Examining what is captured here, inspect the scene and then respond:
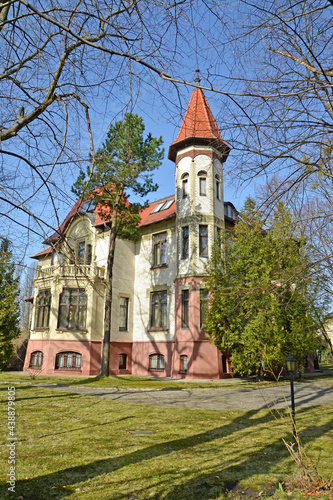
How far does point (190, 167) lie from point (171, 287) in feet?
25.5

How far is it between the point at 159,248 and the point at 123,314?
5.11 metres

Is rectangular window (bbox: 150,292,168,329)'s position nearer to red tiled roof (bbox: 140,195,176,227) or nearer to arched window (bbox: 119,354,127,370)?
arched window (bbox: 119,354,127,370)

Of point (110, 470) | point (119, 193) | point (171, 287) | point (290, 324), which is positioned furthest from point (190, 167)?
point (110, 470)

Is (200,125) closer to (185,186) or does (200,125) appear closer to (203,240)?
(203,240)

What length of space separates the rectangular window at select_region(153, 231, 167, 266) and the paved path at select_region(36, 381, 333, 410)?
10.7 metres

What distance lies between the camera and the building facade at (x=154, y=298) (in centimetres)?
2155

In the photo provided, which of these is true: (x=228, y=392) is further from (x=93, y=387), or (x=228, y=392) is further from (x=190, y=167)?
(x=190, y=167)

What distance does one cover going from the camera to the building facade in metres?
21.5

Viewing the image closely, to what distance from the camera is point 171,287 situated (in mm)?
23422

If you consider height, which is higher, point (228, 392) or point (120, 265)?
point (120, 265)

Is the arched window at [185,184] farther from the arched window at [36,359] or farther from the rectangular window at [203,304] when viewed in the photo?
the arched window at [36,359]

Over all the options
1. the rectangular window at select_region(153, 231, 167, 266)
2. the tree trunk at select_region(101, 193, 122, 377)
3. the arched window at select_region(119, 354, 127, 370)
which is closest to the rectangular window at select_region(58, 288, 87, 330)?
the arched window at select_region(119, 354, 127, 370)

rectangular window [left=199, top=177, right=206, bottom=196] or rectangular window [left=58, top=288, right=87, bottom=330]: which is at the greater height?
rectangular window [left=199, top=177, right=206, bottom=196]

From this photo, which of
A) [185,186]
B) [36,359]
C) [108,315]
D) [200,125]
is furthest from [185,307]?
[200,125]
